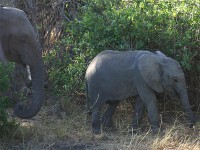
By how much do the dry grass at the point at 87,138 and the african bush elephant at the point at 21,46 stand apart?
0.46 meters

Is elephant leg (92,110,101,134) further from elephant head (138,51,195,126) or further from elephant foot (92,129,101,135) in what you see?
elephant head (138,51,195,126)

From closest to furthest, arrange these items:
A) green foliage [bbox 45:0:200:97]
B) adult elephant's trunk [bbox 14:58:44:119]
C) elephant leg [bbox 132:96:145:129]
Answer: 1. adult elephant's trunk [bbox 14:58:44:119]
2. elephant leg [bbox 132:96:145:129]
3. green foliage [bbox 45:0:200:97]

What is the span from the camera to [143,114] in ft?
26.7

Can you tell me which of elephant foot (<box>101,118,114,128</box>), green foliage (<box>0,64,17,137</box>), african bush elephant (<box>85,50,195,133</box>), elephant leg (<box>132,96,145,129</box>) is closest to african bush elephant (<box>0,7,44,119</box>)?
green foliage (<box>0,64,17,137</box>)

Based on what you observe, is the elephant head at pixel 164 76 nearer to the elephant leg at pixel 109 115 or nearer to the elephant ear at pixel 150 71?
the elephant ear at pixel 150 71

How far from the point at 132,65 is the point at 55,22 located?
355 centimetres

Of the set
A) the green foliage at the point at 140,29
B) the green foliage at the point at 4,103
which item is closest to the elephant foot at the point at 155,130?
the green foliage at the point at 140,29

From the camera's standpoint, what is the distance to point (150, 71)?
7.64 meters

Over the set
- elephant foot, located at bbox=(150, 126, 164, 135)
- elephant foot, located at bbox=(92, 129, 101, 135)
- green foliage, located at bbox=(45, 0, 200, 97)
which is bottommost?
elephant foot, located at bbox=(92, 129, 101, 135)

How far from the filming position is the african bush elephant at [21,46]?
7168mm

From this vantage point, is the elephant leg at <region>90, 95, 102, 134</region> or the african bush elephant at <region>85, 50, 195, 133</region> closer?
the african bush elephant at <region>85, 50, 195, 133</region>

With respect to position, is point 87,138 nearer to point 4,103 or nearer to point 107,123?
point 107,123

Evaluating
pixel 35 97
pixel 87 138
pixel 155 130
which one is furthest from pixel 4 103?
pixel 155 130

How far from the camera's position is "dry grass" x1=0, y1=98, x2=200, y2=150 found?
267 inches
